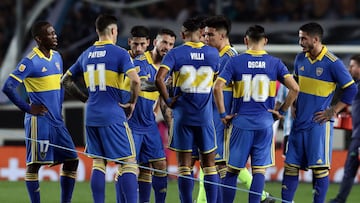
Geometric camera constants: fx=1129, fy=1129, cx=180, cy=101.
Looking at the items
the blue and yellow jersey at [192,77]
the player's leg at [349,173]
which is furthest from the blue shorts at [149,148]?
the player's leg at [349,173]

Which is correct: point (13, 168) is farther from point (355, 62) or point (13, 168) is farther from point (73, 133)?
→ point (355, 62)

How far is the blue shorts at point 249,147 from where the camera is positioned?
10414 millimetres

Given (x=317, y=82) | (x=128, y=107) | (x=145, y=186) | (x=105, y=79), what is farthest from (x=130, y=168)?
(x=317, y=82)

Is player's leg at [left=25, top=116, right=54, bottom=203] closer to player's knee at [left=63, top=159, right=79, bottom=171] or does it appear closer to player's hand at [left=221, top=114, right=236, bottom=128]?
player's knee at [left=63, top=159, right=79, bottom=171]

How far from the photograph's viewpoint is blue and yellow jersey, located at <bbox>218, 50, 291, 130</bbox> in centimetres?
1028

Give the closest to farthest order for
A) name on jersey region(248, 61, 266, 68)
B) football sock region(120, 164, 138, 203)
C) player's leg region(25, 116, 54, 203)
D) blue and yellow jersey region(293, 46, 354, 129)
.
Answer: football sock region(120, 164, 138, 203), name on jersey region(248, 61, 266, 68), blue and yellow jersey region(293, 46, 354, 129), player's leg region(25, 116, 54, 203)

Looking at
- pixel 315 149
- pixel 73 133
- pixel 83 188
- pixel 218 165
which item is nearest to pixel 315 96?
pixel 315 149

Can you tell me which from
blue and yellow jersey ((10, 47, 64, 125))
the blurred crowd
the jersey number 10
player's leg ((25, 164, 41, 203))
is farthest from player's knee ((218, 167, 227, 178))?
the blurred crowd

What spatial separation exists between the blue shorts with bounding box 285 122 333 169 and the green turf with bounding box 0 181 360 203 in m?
2.63

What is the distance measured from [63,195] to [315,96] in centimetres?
262

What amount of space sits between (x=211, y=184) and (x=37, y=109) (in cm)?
178

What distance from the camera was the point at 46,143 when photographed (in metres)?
10.7

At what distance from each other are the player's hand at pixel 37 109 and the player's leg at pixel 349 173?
139 inches

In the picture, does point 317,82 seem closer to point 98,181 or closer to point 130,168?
point 130,168
